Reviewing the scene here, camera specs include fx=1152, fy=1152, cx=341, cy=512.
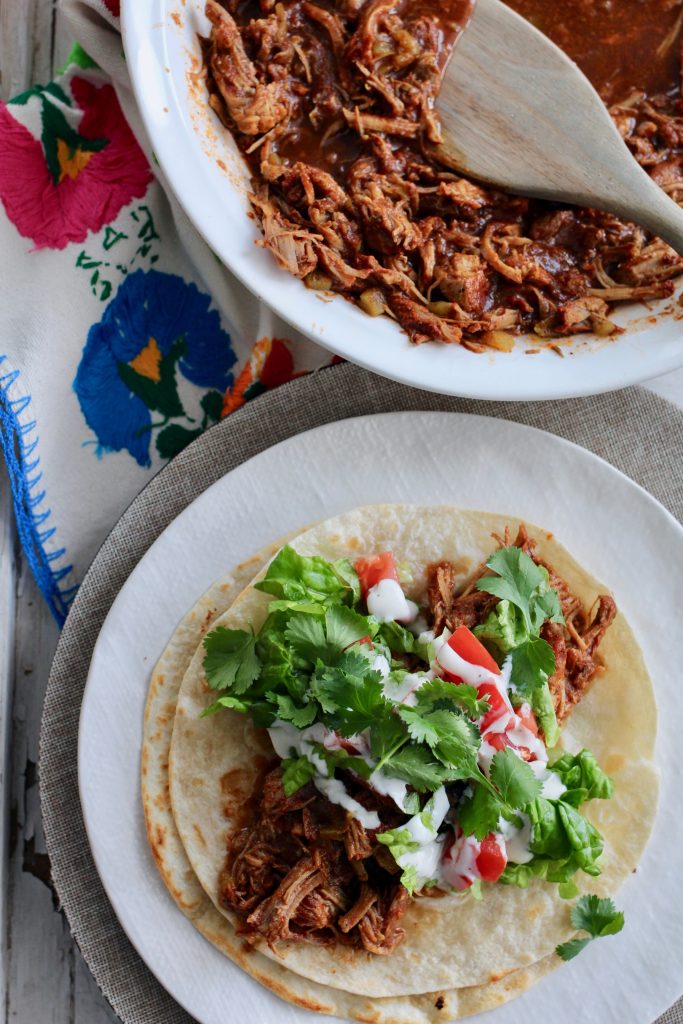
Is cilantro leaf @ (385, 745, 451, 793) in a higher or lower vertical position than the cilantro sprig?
lower

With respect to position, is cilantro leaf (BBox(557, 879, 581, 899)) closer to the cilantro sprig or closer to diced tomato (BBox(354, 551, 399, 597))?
the cilantro sprig

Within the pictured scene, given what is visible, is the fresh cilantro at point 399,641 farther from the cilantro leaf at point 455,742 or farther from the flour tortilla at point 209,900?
the flour tortilla at point 209,900

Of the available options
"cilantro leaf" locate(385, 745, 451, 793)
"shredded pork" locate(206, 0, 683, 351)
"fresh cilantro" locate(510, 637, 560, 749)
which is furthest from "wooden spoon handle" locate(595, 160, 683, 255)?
"cilantro leaf" locate(385, 745, 451, 793)

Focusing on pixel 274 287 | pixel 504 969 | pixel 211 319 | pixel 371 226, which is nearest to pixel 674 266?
pixel 371 226

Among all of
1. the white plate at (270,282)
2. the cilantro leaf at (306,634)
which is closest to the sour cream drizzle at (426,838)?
the cilantro leaf at (306,634)

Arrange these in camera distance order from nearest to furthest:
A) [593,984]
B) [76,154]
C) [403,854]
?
[403,854] → [593,984] → [76,154]

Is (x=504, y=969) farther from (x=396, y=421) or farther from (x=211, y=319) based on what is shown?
(x=211, y=319)

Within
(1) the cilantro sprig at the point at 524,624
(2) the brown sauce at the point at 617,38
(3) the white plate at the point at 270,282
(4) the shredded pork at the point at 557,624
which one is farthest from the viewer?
(2) the brown sauce at the point at 617,38
